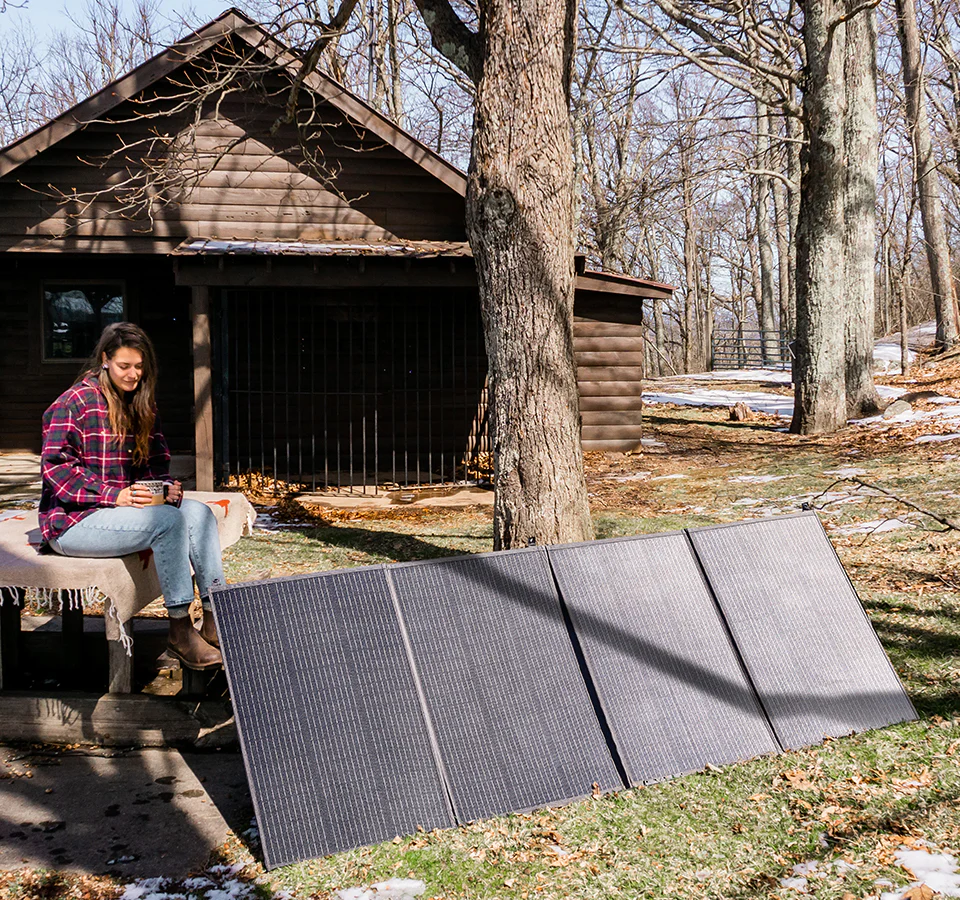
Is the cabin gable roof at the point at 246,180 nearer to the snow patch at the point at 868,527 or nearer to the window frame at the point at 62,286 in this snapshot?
the window frame at the point at 62,286

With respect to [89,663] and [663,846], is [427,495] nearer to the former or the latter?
[89,663]

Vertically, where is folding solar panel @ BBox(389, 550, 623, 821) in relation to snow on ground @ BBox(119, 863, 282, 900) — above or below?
above

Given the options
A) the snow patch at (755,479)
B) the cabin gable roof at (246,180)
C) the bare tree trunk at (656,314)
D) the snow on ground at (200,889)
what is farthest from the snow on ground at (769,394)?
the bare tree trunk at (656,314)

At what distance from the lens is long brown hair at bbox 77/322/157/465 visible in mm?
4641

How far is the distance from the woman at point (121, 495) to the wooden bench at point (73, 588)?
0.40ft

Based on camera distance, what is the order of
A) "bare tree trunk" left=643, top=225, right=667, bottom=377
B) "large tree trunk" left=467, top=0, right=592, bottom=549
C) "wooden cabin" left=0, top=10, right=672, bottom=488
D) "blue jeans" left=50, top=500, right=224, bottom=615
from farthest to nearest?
Result: "bare tree trunk" left=643, top=225, right=667, bottom=377, "wooden cabin" left=0, top=10, right=672, bottom=488, "large tree trunk" left=467, top=0, right=592, bottom=549, "blue jeans" left=50, top=500, right=224, bottom=615

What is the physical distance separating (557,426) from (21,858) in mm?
4087

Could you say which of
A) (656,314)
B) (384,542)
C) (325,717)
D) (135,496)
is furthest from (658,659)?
(656,314)

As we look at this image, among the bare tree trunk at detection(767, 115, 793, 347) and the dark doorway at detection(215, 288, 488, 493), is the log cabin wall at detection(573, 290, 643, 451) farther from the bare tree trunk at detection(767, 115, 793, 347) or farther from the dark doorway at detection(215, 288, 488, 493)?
the bare tree trunk at detection(767, 115, 793, 347)

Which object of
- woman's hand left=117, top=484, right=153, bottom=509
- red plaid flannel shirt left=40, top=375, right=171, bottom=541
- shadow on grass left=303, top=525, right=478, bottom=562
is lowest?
shadow on grass left=303, top=525, right=478, bottom=562

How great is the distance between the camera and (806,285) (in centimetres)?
1420

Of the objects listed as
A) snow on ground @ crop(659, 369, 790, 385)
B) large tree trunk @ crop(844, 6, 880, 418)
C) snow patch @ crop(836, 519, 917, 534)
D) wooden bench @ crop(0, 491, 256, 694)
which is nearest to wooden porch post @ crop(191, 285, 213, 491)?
wooden bench @ crop(0, 491, 256, 694)

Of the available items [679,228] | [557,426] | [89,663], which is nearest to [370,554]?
[557,426]

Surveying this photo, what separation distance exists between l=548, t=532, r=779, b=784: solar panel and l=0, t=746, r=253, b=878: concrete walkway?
1571 millimetres
